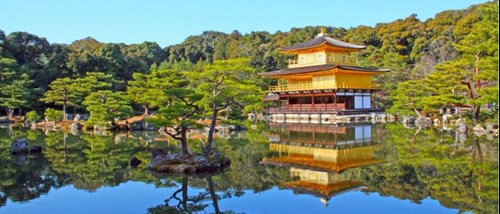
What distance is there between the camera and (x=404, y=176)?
9.69m

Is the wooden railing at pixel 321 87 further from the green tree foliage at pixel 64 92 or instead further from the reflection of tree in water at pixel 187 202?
the reflection of tree in water at pixel 187 202

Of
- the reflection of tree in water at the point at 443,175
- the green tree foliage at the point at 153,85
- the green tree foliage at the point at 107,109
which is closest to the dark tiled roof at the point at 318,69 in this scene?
the green tree foliage at the point at 153,85

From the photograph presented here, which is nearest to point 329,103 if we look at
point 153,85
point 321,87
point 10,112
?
point 321,87

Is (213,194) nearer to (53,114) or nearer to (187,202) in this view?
(187,202)

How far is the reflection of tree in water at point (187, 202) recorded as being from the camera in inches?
285

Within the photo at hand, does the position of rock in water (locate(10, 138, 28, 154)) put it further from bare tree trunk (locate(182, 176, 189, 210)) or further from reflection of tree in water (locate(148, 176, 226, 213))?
reflection of tree in water (locate(148, 176, 226, 213))

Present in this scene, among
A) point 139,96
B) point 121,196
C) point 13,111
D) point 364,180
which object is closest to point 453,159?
point 364,180

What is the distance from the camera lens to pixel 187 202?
303 inches

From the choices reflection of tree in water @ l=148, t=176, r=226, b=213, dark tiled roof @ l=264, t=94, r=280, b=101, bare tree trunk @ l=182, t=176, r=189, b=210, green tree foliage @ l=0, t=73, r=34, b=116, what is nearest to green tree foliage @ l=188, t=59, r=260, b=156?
bare tree trunk @ l=182, t=176, r=189, b=210

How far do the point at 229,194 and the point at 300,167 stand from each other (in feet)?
10.4

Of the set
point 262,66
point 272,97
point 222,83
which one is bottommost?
point 222,83

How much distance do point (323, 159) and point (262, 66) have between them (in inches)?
1485

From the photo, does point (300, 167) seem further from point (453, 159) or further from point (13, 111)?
point (13, 111)

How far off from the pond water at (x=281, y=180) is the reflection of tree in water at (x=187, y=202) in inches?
0.7
